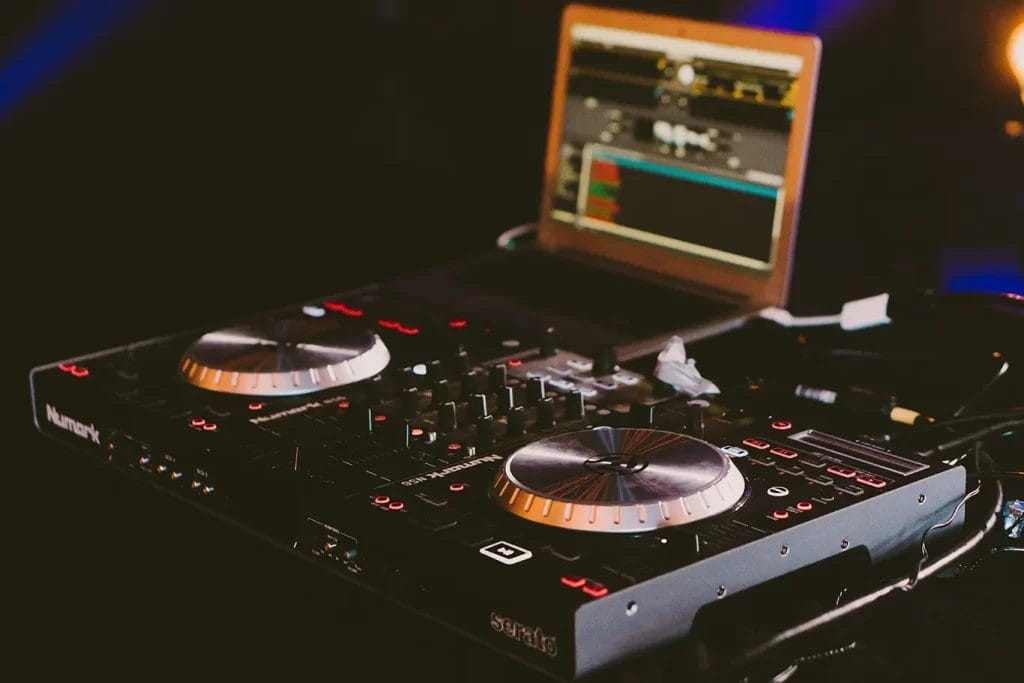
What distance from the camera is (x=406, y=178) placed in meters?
2.88

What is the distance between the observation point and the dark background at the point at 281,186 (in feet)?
4.78

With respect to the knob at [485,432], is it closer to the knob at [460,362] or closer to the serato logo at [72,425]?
the knob at [460,362]

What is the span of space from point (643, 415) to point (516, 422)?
127mm

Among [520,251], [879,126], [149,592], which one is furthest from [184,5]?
[149,592]

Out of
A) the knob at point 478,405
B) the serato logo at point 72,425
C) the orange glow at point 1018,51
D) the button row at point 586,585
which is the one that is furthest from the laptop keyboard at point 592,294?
the button row at point 586,585

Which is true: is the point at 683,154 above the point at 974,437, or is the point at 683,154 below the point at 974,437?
above

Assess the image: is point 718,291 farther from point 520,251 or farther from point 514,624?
point 514,624

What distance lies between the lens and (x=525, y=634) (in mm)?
1038

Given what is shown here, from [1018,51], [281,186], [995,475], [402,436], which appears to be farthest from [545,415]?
[281,186]

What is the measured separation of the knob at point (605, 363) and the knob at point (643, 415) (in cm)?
15

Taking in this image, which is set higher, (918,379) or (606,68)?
(606,68)

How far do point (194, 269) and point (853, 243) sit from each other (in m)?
1.12

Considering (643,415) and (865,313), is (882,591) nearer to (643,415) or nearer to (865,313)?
(643,415)

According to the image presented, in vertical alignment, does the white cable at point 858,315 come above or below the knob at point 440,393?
above
